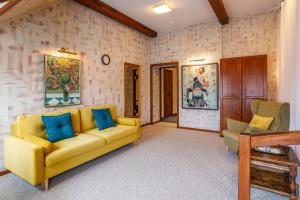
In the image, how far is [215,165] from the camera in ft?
9.29

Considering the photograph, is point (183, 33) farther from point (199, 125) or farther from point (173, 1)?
point (199, 125)

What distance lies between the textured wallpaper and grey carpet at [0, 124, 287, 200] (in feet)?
4.24

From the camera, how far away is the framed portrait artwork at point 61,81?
3.14 meters

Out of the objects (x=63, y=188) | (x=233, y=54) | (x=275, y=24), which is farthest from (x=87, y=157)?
(x=275, y=24)

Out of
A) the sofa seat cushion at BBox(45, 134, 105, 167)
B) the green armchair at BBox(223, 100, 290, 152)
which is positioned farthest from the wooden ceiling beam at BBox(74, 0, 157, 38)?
the green armchair at BBox(223, 100, 290, 152)

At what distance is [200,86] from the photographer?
513cm

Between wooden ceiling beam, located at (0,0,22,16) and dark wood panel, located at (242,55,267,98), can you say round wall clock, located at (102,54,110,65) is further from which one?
dark wood panel, located at (242,55,267,98)

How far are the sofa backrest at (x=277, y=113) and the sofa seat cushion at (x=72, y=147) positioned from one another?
10.4ft

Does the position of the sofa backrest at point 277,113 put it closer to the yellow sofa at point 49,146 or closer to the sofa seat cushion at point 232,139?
the sofa seat cushion at point 232,139

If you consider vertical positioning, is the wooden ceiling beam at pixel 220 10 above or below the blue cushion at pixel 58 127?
above

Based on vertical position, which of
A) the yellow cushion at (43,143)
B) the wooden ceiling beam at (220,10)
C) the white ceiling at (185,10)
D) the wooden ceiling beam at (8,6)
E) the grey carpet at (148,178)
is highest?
the white ceiling at (185,10)

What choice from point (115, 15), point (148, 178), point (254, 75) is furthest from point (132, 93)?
point (148, 178)

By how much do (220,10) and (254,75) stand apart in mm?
1755

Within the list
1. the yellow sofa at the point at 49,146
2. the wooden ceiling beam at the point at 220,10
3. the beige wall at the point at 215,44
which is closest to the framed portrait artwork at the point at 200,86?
the beige wall at the point at 215,44
